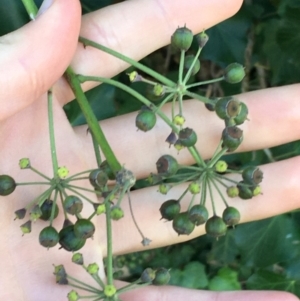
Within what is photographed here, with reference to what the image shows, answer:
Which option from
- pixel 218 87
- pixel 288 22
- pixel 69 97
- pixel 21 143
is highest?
pixel 218 87

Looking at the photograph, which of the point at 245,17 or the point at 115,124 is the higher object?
the point at 245,17

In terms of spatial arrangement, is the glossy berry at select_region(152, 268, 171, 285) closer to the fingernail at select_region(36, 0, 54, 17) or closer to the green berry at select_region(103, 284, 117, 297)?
the green berry at select_region(103, 284, 117, 297)

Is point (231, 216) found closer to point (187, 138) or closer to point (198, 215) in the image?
point (198, 215)

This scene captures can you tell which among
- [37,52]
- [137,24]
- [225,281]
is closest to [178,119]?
[37,52]

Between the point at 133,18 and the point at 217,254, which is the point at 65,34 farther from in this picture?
the point at 217,254

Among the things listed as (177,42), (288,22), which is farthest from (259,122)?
(177,42)

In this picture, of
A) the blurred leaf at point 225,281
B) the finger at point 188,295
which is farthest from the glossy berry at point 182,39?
the blurred leaf at point 225,281

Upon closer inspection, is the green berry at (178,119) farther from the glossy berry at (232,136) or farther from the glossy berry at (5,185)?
the glossy berry at (5,185)
